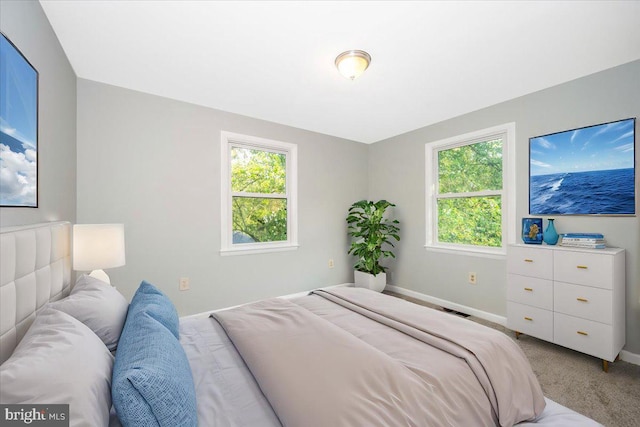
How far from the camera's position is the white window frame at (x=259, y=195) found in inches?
126

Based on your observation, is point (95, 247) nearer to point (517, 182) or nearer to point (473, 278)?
point (473, 278)

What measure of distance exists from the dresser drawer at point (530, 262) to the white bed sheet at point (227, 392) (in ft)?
4.62

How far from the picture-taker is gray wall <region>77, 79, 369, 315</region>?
253cm

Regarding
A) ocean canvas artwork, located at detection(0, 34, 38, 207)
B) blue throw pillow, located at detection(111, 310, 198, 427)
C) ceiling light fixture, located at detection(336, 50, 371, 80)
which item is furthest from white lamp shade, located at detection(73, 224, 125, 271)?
ceiling light fixture, located at detection(336, 50, 371, 80)

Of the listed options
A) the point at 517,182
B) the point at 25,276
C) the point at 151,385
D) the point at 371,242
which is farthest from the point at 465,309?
the point at 25,276

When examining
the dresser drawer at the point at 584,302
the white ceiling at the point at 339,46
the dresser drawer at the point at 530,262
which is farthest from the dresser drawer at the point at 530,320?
the white ceiling at the point at 339,46

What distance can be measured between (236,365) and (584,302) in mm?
2674

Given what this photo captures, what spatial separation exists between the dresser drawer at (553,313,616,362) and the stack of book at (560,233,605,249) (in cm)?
60

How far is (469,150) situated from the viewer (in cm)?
338

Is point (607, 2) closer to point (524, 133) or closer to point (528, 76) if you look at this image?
point (528, 76)

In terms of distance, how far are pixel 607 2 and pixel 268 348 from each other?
271 centimetres

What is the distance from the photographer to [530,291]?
253 cm

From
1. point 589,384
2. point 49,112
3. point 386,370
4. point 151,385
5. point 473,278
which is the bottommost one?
point 589,384

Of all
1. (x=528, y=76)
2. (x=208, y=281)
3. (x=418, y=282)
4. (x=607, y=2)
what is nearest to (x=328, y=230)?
(x=418, y=282)
